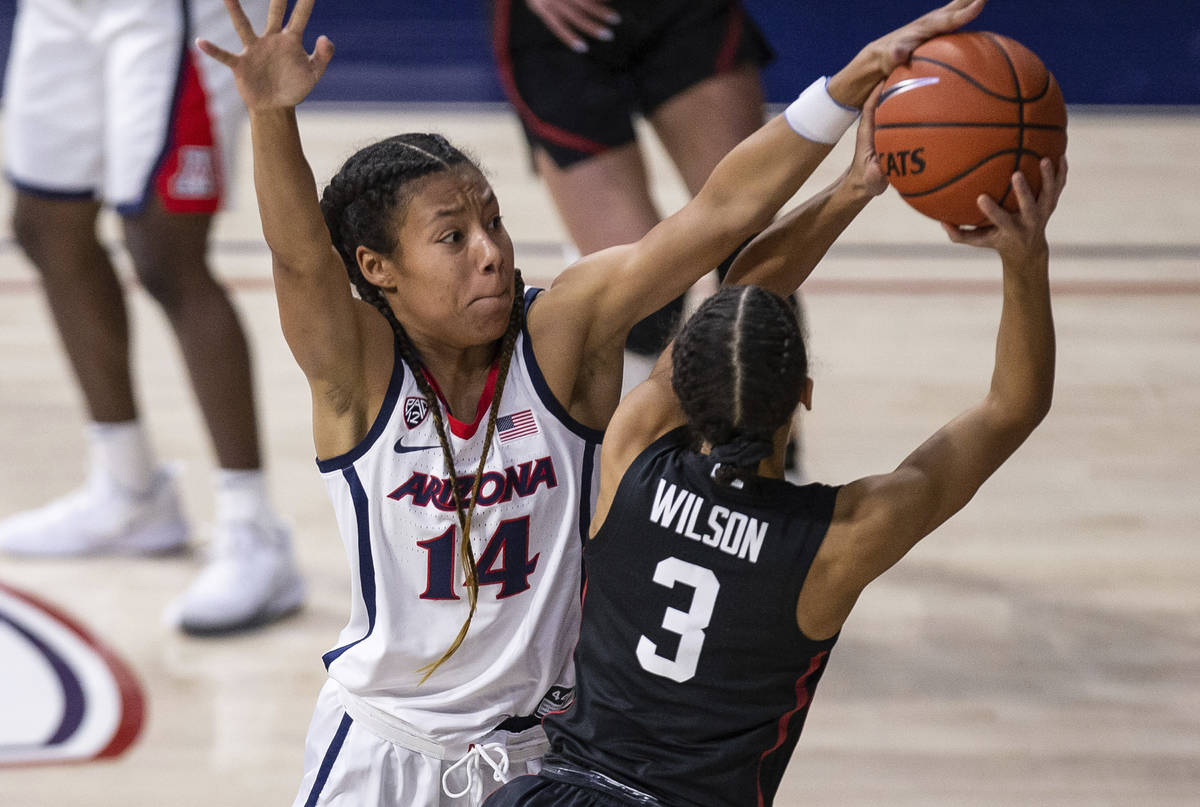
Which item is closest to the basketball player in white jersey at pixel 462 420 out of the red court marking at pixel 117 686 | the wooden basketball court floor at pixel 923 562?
the wooden basketball court floor at pixel 923 562

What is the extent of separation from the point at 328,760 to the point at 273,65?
40.7 inches

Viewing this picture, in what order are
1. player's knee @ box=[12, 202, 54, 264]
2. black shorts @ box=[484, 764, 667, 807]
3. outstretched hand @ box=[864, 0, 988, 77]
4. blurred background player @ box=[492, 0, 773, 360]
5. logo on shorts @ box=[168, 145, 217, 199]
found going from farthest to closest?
player's knee @ box=[12, 202, 54, 264], logo on shorts @ box=[168, 145, 217, 199], blurred background player @ box=[492, 0, 773, 360], outstretched hand @ box=[864, 0, 988, 77], black shorts @ box=[484, 764, 667, 807]

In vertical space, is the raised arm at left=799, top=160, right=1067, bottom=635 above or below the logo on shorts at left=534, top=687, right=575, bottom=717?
above

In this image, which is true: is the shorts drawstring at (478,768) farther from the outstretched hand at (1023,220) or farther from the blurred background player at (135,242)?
the blurred background player at (135,242)

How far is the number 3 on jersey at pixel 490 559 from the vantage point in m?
2.14

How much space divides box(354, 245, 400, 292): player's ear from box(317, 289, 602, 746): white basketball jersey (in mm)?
121

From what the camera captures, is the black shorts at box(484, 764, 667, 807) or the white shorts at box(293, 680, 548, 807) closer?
the black shorts at box(484, 764, 667, 807)

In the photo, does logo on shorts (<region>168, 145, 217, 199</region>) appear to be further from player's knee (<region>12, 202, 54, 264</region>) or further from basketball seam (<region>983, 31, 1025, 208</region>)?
basketball seam (<region>983, 31, 1025, 208</region>)

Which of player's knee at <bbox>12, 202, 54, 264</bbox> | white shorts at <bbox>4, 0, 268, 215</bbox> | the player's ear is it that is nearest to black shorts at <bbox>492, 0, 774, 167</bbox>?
white shorts at <bbox>4, 0, 268, 215</bbox>

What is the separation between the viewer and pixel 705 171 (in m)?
3.51

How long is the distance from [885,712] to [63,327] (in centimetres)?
249

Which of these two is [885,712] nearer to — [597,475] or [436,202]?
[597,475]

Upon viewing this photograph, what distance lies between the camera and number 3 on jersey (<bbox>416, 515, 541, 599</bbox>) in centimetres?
214

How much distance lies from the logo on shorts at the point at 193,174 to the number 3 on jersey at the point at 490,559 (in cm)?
192
